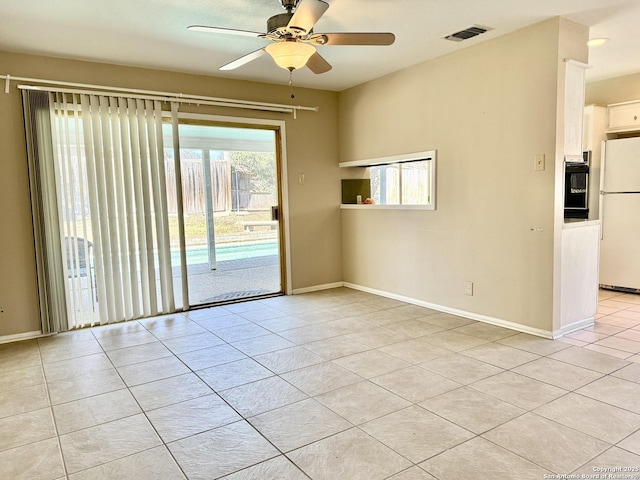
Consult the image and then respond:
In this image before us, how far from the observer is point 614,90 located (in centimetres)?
521

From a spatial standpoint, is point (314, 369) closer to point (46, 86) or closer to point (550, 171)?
point (550, 171)

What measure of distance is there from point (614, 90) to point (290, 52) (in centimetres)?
449

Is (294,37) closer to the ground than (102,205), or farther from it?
farther from it

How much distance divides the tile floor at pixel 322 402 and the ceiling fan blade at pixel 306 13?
7.04ft

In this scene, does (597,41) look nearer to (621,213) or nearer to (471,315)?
(621,213)

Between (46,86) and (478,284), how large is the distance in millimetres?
4260

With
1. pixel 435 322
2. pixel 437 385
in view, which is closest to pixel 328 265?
pixel 435 322

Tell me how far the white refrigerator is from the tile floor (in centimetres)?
117

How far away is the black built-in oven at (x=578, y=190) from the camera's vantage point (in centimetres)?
522

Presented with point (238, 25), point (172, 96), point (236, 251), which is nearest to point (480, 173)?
point (238, 25)

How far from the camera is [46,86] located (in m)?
3.85

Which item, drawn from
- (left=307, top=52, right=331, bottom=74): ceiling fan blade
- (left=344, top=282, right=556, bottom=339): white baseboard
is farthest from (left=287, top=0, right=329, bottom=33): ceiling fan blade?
(left=344, top=282, right=556, bottom=339): white baseboard

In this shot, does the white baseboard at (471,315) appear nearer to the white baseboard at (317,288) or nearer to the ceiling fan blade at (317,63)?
the white baseboard at (317,288)

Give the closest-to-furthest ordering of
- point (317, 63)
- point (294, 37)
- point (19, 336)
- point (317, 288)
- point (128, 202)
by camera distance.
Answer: point (294, 37)
point (317, 63)
point (19, 336)
point (128, 202)
point (317, 288)
